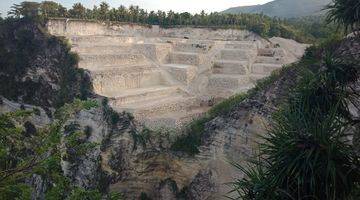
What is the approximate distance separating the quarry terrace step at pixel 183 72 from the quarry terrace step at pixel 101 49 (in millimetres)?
3094

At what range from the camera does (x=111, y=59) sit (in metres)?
25.0

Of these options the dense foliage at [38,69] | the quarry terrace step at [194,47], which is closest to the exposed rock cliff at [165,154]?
the dense foliage at [38,69]

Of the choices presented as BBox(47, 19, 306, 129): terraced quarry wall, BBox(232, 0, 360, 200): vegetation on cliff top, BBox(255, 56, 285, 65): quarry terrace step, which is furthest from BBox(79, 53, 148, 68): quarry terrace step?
BBox(232, 0, 360, 200): vegetation on cliff top

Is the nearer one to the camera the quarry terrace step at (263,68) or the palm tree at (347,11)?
the palm tree at (347,11)

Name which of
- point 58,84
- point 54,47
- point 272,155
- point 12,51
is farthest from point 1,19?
point 272,155

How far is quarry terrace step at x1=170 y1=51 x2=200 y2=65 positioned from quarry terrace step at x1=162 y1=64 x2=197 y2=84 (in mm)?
786

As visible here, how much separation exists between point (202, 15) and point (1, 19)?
18.0 m

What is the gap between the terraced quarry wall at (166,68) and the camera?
2208cm

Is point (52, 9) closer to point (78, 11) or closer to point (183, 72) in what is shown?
point (78, 11)

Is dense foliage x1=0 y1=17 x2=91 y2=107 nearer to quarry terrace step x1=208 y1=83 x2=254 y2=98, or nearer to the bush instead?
quarry terrace step x1=208 y1=83 x2=254 y2=98

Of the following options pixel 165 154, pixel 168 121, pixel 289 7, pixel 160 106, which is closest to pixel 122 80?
pixel 160 106

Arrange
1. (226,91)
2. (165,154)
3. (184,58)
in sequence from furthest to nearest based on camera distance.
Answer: (184,58), (226,91), (165,154)

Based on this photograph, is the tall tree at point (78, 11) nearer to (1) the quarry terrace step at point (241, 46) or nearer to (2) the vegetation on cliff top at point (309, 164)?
(1) the quarry terrace step at point (241, 46)

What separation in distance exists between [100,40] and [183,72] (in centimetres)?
622
